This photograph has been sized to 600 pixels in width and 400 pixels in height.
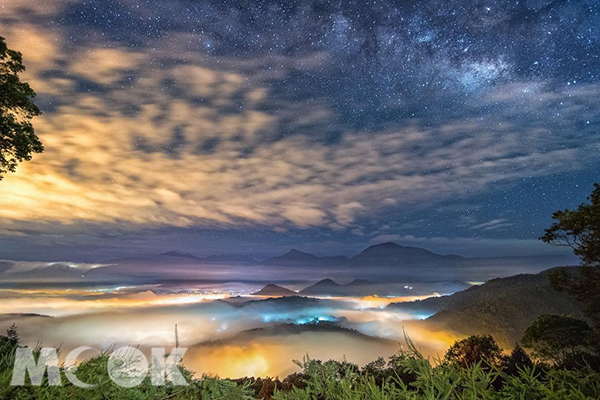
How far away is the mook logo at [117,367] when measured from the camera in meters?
4.50

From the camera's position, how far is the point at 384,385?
3.81 metres

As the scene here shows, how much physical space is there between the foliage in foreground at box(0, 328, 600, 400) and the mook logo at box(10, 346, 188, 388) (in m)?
0.07

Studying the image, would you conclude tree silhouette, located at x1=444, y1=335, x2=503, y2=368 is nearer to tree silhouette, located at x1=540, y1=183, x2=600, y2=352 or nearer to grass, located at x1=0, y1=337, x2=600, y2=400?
tree silhouette, located at x1=540, y1=183, x2=600, y2=352

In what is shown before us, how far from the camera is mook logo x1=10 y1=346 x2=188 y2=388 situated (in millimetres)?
4504

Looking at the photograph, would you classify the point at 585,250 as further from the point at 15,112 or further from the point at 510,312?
the point at 510,312

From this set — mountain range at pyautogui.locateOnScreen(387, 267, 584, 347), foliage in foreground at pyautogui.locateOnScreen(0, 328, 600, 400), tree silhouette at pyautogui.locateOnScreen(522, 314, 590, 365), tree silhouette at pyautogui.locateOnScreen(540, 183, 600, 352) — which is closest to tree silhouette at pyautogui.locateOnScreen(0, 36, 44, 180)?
foliage in foreground at pyautogui.locateOnScreen(0, 328, 600, 400)

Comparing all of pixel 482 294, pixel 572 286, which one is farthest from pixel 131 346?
pixel 482 294

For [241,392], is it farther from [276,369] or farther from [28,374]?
[276,369]

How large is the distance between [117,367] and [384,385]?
362 centimetres

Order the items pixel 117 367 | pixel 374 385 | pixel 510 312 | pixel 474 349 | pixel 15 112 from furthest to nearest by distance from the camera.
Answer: pixel 510 312 → pixel 474 349 → pixel 15 112 → pixel 117 367 → pixel 374 385

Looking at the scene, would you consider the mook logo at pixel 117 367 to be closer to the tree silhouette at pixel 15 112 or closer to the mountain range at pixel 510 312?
the tree silhouette at pixel 15 112

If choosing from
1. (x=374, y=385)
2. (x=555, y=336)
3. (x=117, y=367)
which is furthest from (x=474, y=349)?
(x=117, y=367)

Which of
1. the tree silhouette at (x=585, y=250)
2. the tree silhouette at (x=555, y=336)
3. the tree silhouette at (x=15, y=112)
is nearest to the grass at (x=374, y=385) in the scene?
the tree silhouette at (x=15, y=112)

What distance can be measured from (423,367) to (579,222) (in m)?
30.4
